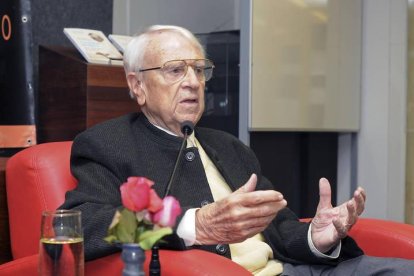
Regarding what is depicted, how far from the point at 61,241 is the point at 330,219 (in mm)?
795

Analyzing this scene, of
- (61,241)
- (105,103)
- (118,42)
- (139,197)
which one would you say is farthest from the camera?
(118,42)

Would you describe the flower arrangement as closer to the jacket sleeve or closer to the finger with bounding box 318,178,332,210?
the jacket sleeve

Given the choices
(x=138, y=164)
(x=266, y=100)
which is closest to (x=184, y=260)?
(x=138, y=164)

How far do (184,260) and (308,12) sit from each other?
1.82 metres

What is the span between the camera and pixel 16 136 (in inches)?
84.4

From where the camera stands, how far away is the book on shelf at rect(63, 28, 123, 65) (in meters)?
2.29

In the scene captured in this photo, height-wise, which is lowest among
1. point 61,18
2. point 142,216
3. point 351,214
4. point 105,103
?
point 351,214

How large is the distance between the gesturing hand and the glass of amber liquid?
0.71 m

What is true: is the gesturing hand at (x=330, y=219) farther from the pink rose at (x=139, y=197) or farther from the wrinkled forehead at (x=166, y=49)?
the pink rose at (x=139, y=197)

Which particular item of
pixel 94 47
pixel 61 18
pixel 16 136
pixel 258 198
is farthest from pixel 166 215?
pixel 61 18

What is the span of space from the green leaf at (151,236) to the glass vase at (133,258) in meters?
0.01

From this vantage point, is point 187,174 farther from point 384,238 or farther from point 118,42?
point 118,42

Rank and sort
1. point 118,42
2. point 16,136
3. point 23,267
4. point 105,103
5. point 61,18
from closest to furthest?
1. point 23,267
2. point 16,136
3. point 105,103
4. point 118,42
5. point 61,18

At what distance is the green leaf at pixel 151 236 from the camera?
0.89 metres
